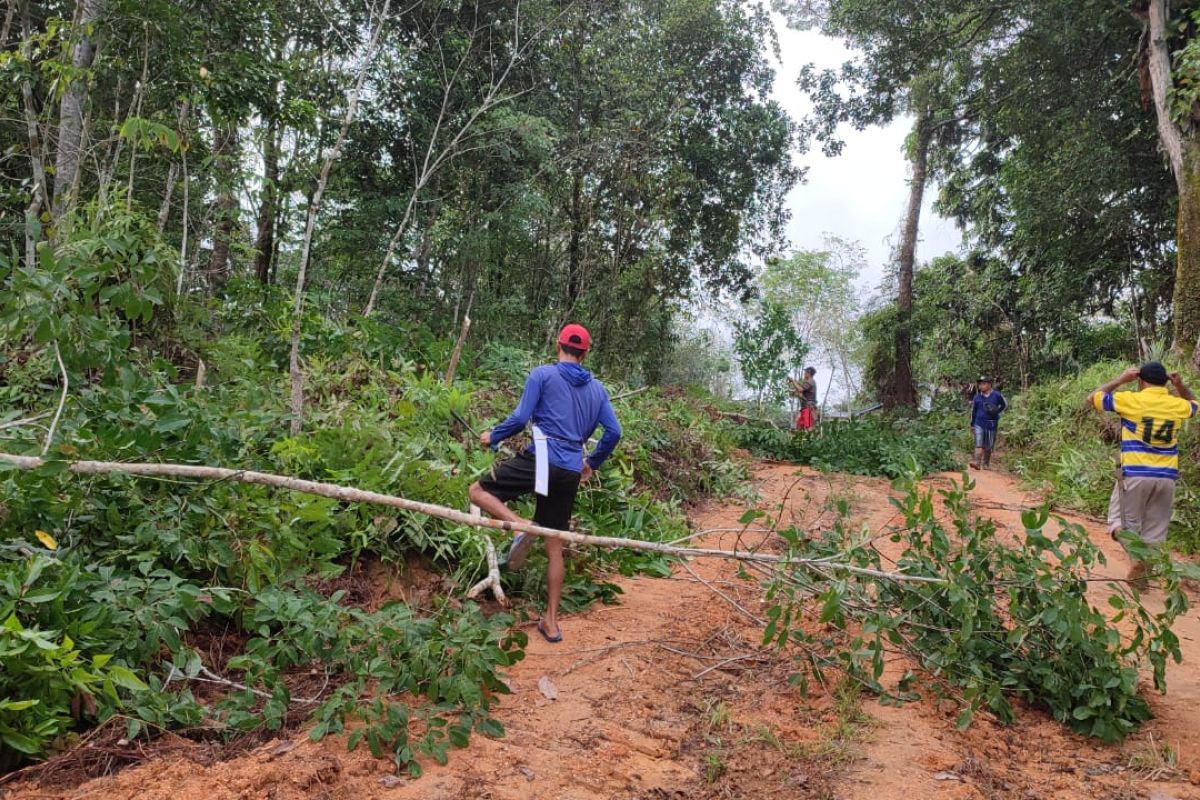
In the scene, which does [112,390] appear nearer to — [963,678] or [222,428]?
[222,428]

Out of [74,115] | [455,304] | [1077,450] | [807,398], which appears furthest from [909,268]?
[74,115]

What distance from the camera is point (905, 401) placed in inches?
749

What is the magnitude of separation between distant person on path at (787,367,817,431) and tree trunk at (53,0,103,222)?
10.9 m

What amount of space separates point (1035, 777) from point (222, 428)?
389 centimetres

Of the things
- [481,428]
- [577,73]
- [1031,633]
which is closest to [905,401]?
[577,73]

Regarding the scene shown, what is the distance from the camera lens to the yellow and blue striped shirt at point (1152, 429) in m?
4.68

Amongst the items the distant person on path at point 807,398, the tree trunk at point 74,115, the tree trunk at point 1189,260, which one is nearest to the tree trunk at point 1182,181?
the tree trunk at point 1189,260

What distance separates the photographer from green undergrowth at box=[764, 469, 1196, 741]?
2.88 meters

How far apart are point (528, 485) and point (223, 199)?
345 inches

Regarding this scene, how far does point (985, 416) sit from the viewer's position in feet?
38.7

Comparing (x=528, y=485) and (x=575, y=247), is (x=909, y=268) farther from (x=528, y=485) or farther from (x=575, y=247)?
(x=528, y=485)

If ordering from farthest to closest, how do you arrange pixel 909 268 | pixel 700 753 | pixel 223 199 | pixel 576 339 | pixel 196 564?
pixel 909 268, pixel 223 199, pixel 576 339, pixel 196 564, pixel 700 753

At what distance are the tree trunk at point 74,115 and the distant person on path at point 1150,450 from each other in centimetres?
846

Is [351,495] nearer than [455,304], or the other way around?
[351,495]
